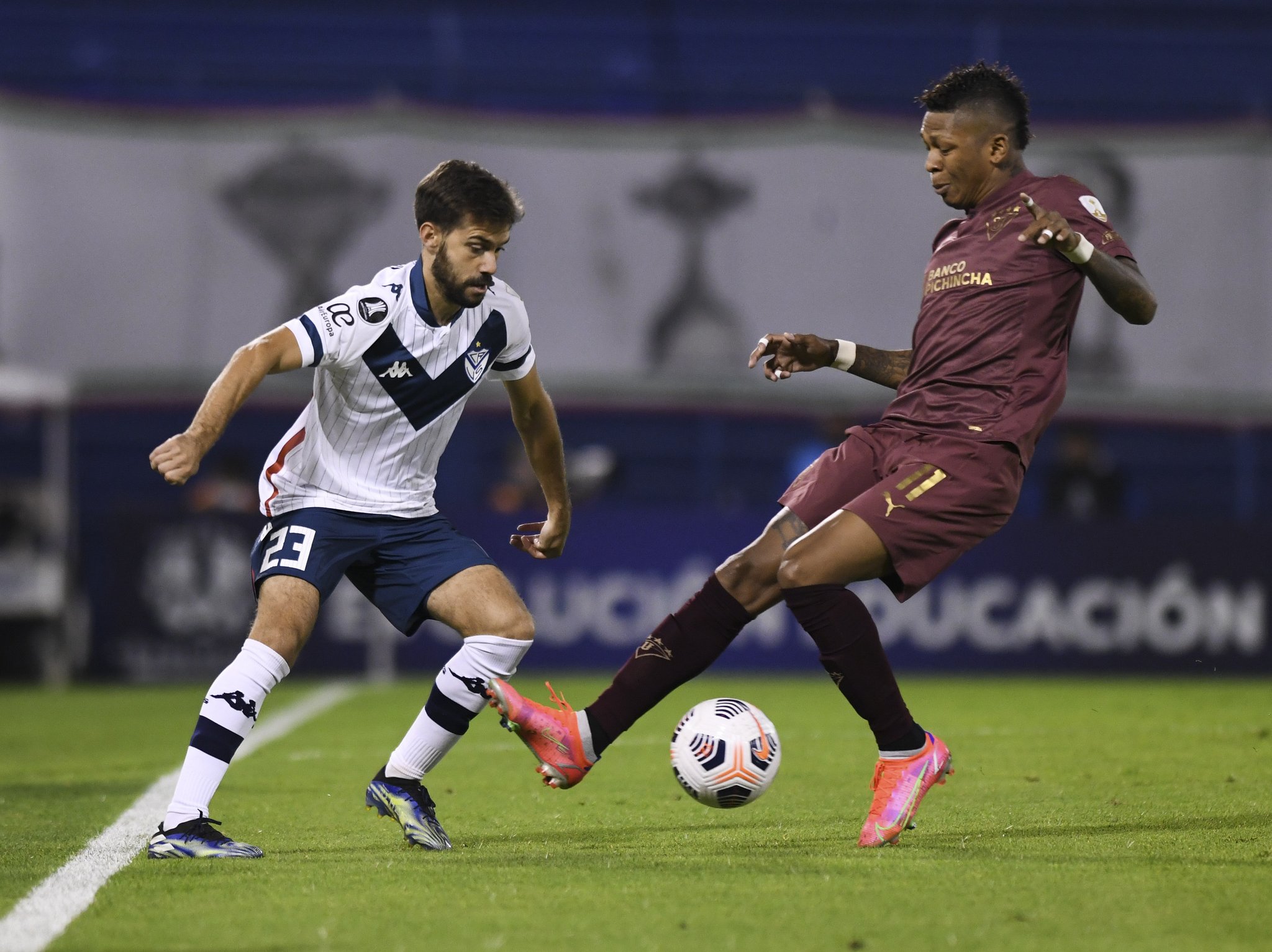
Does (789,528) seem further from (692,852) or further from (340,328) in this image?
(340,328)

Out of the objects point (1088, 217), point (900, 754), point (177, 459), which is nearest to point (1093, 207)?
point (1088, 217)

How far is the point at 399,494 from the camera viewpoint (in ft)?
15.7

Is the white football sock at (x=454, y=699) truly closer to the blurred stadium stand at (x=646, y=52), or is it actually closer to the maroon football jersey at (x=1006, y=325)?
the maroon football jersey at (x=1006, y=325)

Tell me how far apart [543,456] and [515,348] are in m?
0.38

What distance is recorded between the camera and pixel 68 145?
13.6m

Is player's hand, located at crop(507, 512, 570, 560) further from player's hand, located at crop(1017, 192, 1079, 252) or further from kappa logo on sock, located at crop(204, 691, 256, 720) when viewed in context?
player's hand, located at crop(1017, 192, 1079, 252)

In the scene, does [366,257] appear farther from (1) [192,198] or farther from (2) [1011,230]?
(2) [1011,230]

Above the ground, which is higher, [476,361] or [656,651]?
[476,361]

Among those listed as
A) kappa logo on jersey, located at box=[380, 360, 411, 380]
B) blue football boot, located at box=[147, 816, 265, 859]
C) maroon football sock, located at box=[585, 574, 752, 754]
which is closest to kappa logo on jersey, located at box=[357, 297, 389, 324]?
kappa logo on jersey, located at box=[380, 360, 411, 380]

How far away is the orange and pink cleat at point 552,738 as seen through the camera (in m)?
4.64

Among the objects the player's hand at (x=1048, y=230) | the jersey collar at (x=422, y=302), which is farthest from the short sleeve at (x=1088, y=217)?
the jersey collar at (x=422, y=302)

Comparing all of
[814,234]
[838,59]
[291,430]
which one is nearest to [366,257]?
[814,234]

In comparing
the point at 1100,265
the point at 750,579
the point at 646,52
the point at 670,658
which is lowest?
the point at 670,658

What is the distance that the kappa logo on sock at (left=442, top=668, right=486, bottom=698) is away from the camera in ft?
15.4
